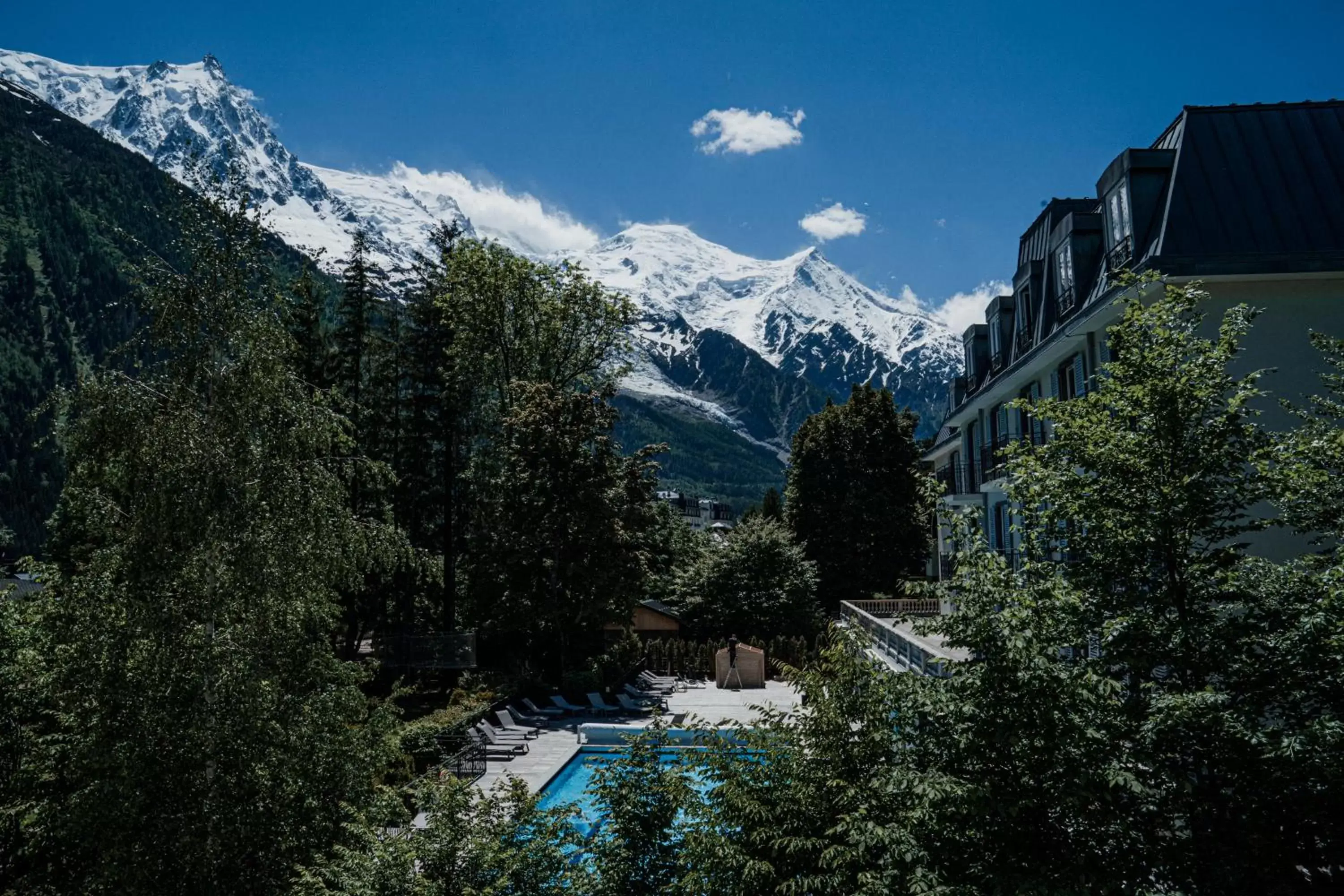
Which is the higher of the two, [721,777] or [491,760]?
[721,777]

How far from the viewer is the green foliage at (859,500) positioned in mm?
46844

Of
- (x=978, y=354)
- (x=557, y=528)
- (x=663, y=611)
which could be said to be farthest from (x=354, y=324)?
(x=978, y=354)

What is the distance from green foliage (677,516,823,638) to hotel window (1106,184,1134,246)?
2367cm

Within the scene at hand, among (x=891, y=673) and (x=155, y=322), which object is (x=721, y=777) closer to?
(x=891, y=673)

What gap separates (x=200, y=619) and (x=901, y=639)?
1509 centimetres

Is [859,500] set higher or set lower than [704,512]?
lower

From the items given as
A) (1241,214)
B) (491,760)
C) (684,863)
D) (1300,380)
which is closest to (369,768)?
(684,863)

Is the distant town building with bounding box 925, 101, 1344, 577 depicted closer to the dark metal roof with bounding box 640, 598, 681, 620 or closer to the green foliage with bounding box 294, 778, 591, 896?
the green foliage with bounding box 294, 778, 591, 896

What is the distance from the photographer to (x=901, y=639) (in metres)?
20.8

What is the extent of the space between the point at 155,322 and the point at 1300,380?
18.8m

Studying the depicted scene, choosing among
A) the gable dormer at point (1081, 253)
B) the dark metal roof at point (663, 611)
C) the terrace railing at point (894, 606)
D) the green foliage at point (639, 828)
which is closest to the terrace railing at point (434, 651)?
the dark metal roof at point (663, 611)

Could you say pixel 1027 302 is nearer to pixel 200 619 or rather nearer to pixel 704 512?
pixel 200 619

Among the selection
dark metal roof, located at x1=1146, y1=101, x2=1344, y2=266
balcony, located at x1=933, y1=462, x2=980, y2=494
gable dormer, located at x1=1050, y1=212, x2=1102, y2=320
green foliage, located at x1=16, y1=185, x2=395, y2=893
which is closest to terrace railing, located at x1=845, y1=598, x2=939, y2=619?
balcony, located at x1=933, y1=462, x2=980, y2=494

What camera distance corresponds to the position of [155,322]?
11109 mm
